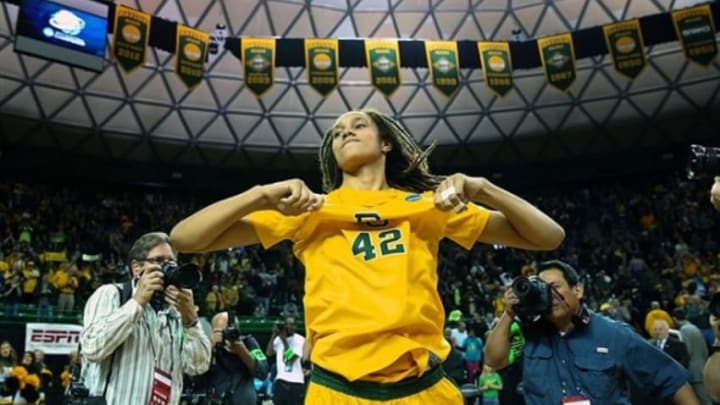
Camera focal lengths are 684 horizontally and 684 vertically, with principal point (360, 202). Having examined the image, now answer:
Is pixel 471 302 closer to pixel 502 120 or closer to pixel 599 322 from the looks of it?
pixel 502 120

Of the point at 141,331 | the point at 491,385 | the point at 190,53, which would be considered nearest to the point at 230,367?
the point at 141,331

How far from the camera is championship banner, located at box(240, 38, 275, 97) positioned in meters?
16.8

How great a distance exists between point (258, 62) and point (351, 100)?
786 centimetres

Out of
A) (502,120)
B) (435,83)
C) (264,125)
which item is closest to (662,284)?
(435,83)

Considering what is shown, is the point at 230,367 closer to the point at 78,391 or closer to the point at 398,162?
the point at 78,391

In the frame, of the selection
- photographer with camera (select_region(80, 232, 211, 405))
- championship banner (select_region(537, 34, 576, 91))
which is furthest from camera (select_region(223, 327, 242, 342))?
championship banner (select_region(537, 34, 576, 91))

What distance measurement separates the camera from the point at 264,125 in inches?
982

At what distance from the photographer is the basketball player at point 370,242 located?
1929mm

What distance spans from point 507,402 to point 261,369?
9.92 ft

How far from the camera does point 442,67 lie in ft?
58.1

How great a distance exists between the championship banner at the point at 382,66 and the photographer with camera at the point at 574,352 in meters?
14.1

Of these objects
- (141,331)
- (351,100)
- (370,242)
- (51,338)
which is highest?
(351,100)

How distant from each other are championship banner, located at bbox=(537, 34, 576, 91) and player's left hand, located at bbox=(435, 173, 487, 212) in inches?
641

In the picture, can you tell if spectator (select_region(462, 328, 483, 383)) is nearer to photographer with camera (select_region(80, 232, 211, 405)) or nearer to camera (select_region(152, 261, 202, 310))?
photographer with camera (select_region(80, 232, 211, 405))
